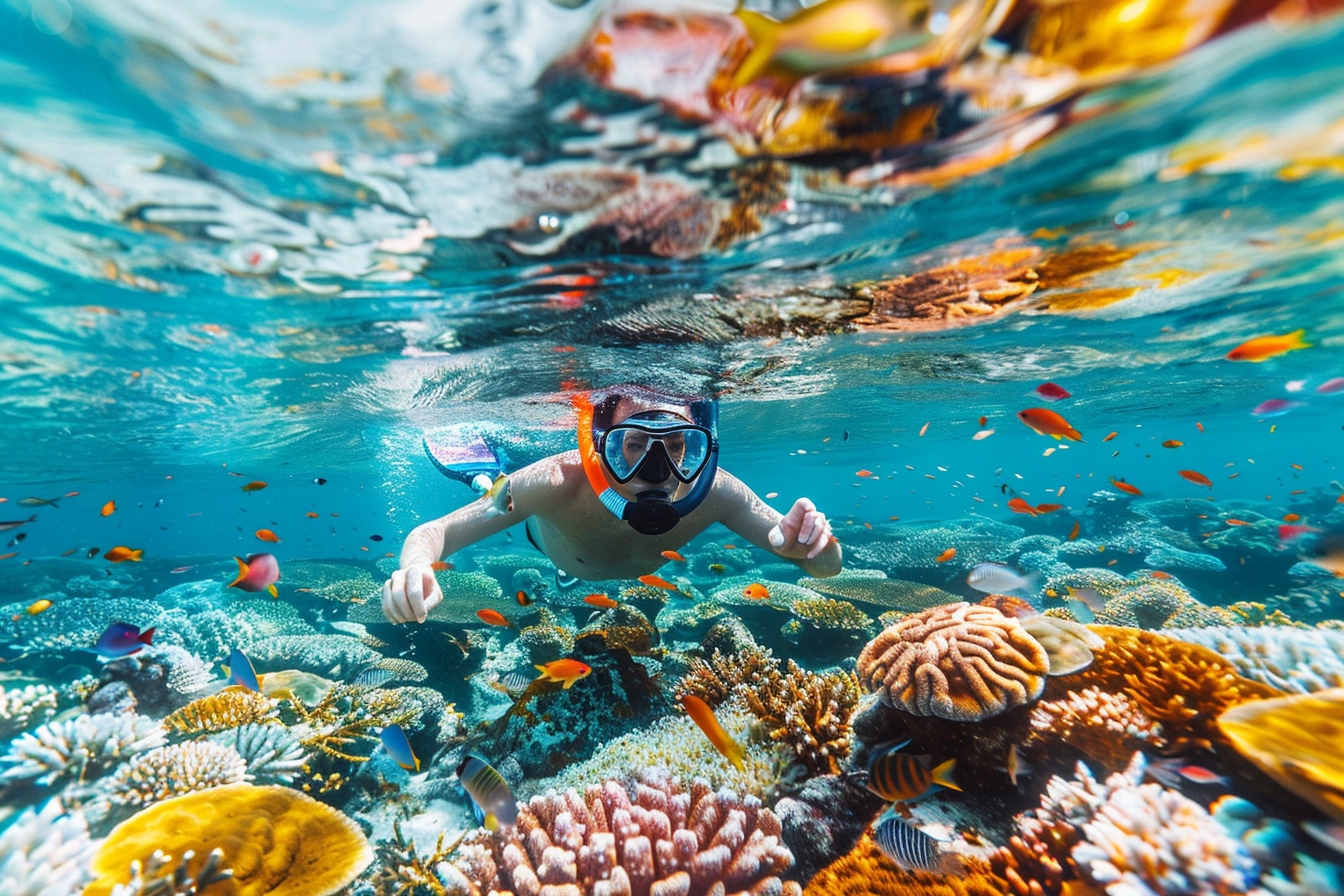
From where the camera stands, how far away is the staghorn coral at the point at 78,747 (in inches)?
184

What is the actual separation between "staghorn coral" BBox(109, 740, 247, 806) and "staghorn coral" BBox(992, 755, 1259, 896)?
19.6 feet

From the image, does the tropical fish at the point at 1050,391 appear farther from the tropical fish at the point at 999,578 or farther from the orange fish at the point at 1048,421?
the tropical fish at the point at 999,578

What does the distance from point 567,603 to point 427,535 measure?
313 inches

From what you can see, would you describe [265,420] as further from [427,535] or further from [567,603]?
[427,535]

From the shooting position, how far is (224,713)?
5.72 metres

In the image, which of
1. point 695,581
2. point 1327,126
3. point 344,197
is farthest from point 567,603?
point 1327,126

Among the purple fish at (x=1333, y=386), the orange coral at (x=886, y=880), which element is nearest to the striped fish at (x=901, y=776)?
the orange coral at (x=886, y=880)

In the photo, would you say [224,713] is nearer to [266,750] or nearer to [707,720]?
[266,750]

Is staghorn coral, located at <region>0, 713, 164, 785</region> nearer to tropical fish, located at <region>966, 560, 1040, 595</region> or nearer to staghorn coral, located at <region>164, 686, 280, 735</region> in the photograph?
staghorn coral, located at <region>164, 686, 280, 735</region>

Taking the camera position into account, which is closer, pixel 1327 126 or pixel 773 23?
pixel 773 23

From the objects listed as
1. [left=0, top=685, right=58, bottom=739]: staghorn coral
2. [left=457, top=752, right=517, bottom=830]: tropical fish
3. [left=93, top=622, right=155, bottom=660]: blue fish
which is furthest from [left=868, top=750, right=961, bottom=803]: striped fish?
[left=0, top=685, right=58, bottom=739]: staghorn coral

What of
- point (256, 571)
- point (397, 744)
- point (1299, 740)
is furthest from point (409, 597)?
point (1299, 740)

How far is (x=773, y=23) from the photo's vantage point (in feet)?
11.9

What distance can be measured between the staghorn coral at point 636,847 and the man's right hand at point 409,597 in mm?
1679
